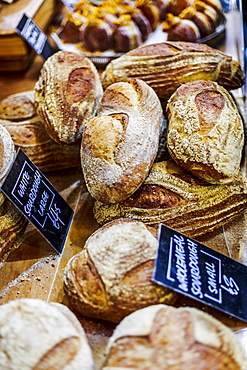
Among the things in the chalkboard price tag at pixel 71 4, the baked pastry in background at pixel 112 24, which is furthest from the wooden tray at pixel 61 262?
the chalkboard price tag at pixel 71 4

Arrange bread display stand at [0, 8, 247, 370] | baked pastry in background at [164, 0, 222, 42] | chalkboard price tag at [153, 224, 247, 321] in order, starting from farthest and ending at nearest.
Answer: baked pastry in background at [164, 0, 222, 42]
bread display stand at [0, 8, 247, 370]
chalkboard price tag at [153, 224, 247, 321]

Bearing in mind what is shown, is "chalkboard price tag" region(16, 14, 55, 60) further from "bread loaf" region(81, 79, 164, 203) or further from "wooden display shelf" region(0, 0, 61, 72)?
"bread loaf" region(81, 79, 164, 203)

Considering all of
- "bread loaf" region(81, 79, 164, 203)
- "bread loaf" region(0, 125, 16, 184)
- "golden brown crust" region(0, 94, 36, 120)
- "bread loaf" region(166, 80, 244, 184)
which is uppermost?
"bread loaf" region(0, 125, 16, 184)

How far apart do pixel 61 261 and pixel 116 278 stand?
487 millimetres

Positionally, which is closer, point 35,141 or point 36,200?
point 36,200

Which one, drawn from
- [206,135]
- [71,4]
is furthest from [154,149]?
[71,4]

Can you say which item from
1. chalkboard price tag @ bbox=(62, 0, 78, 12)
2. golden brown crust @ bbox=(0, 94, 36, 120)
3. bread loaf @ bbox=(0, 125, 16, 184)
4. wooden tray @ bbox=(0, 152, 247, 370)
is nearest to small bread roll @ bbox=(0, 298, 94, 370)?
wooden tray @ bbox=(0, 152, 247, 370)

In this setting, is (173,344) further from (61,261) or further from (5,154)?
(5,154)

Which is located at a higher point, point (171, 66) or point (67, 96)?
point (67, 96)

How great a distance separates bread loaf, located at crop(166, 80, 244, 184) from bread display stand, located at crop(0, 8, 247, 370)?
0.25 metres

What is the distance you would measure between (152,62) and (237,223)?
0.87 m

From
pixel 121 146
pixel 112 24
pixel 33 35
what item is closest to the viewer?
pixel 121 146

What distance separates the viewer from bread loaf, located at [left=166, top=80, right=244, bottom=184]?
160 centimetres

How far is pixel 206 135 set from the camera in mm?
1608
